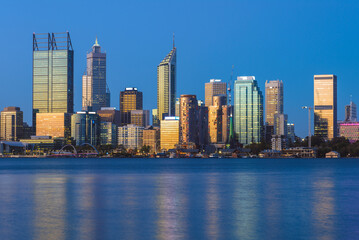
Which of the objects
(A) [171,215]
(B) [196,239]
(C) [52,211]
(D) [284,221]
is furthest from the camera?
(C) [52,211]

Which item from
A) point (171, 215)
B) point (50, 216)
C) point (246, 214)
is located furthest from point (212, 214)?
point (50, 216)

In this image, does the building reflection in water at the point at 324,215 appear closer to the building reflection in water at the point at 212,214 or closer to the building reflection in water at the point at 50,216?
the building reflection in water at the point at 212,214

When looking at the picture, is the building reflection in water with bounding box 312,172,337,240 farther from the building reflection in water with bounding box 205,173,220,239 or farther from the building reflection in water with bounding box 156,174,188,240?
the building reflection in water with bounding box 156,174,188,240

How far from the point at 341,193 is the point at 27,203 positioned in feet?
110

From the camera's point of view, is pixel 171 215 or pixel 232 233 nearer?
pixel 232 233

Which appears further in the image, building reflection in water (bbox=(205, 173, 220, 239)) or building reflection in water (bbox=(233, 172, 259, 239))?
building reflection in water (bbox=(233, 172, 259, 239))

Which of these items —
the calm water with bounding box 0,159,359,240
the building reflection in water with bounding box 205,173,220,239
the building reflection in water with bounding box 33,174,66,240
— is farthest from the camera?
the calm water with bounding box 0,159,359,240

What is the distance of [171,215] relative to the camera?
4459cm

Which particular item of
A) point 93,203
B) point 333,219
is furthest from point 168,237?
point 93,203

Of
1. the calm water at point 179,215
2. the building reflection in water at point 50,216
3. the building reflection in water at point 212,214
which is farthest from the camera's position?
the calm water at point 179,215

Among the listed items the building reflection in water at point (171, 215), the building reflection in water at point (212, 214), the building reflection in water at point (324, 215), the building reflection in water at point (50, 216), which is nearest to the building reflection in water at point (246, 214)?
the building reflection in water at point (212, 214)

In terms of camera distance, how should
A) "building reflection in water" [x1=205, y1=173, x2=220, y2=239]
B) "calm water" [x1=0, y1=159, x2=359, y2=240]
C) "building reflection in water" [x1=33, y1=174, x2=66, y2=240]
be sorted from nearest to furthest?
"building reflection in water" [x1=33, y1=174, x2=66, y2=240]
"building reflection in water" [x1=205, y1=173, x2=220, y2=239]
"calm water" [x1=0, y1=159, x2=359, y2=240]

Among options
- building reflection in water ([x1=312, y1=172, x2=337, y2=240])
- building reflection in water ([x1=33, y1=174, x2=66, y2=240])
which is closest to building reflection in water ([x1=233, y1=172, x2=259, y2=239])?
building reflection in water ([x1=312, y1=172, x2=337, y2=240])

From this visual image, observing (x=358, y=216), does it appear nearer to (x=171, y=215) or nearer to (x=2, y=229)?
(x=171, y=215)
